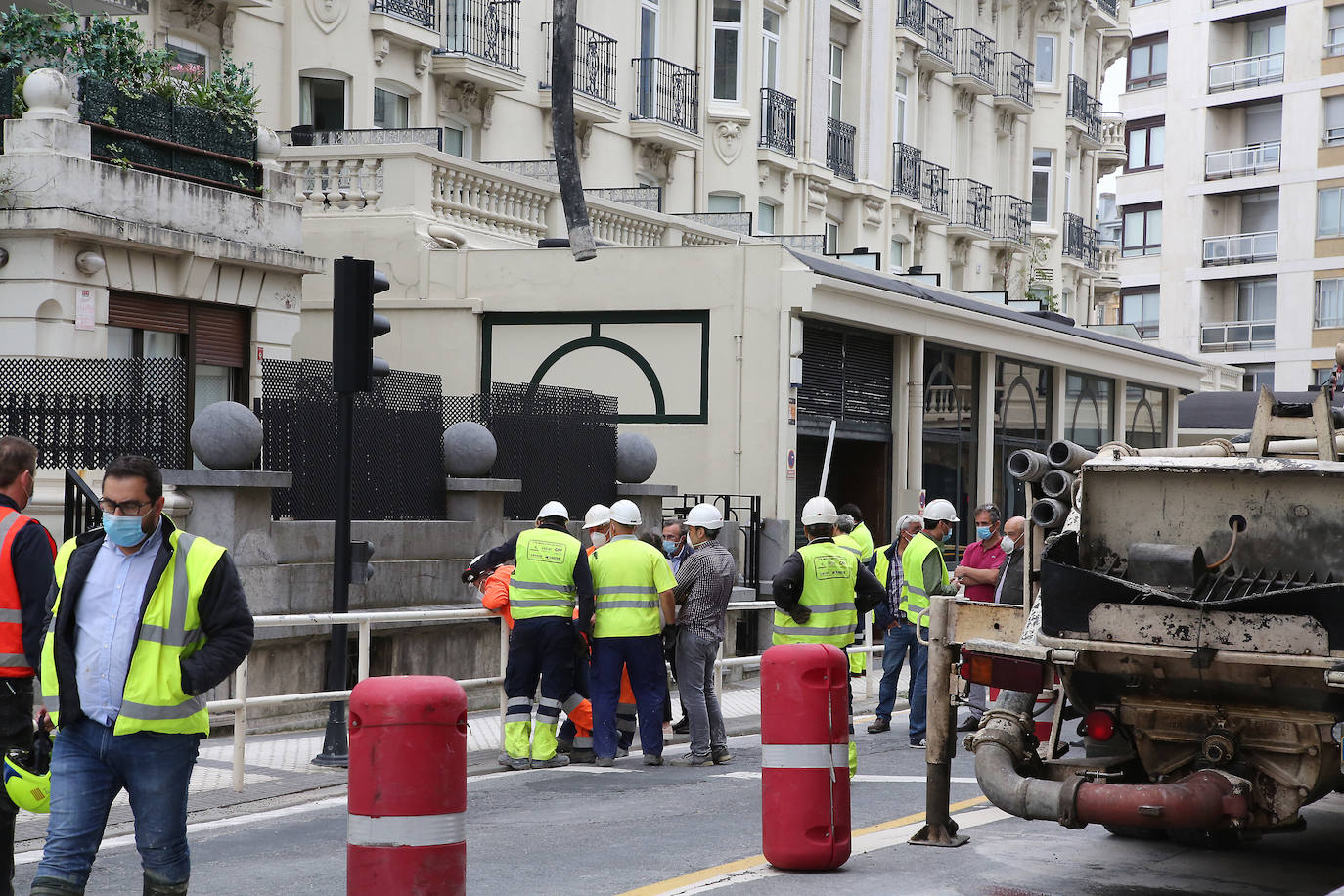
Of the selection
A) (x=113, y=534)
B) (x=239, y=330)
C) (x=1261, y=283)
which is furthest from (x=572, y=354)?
(x=1261, y=283)

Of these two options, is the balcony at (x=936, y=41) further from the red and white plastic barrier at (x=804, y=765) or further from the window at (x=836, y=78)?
the red and white plastic barrier at (x=804, y=765)

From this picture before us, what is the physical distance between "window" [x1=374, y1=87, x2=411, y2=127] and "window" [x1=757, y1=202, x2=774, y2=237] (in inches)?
334

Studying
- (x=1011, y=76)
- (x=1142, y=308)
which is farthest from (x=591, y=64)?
(x=1142, y=308)

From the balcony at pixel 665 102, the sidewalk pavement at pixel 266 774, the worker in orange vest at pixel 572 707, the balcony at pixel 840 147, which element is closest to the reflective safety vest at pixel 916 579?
the sidewalk pavement at pixel 266 774

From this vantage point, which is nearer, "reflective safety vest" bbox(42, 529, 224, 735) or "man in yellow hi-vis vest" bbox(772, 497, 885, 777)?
"reflective safety vest" bbox(42, 529, 224, 735)

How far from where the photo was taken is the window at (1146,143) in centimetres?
6525

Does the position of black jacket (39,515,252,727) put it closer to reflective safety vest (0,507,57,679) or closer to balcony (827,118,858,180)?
reflective safety vest (0,507,57,679)

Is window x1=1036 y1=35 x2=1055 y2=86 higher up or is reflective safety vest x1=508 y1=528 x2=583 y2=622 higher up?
window x1=1036 y1=35 x2=1055 y2=86

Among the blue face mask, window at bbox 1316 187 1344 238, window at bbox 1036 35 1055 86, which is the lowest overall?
the blue face mask

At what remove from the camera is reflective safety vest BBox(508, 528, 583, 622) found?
1227 centimetres

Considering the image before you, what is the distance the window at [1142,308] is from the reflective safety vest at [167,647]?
61759 millimetres

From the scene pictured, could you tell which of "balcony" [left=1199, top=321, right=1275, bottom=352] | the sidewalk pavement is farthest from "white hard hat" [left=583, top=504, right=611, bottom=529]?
"balcony" [left=1199, top=321, right=1275, bottom=352]

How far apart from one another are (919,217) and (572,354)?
16897 mm

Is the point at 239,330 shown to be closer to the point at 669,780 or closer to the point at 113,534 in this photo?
the point at 669,780
